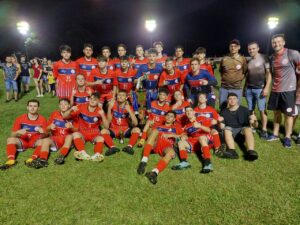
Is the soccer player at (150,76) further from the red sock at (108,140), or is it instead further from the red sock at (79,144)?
the red sock at (79,144)

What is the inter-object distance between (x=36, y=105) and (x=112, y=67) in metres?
2.88

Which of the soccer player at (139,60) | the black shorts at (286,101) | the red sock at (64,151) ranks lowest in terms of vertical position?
the red sock at (64,151)

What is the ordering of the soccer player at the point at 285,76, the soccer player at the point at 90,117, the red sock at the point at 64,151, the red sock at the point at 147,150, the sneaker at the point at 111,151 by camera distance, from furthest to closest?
the soccer player at the point at 90,117, the soccer player at the point at 285,76, the sneaker at the point at 111,151, the red sock at the point at 64,151, the red sock at the point at 147,150

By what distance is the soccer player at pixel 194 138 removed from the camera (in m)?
5.40

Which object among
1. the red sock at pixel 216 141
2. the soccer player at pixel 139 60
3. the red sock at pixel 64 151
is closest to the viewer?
the red sock at pixel 64 151

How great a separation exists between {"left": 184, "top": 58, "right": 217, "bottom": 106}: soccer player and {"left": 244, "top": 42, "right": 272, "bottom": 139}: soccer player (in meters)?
0.94

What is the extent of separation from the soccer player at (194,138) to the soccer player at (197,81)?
95cm

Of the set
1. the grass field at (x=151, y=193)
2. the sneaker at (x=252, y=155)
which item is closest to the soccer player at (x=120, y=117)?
the grass field at (x=151, y=193)

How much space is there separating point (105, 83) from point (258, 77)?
411cm

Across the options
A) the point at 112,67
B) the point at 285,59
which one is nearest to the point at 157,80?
the point at 112,67

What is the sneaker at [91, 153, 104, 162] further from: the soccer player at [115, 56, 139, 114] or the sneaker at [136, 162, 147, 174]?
the soccer player at [115, 56, 139, 114]

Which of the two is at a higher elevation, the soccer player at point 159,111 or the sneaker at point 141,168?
the soccer player at point 159,111

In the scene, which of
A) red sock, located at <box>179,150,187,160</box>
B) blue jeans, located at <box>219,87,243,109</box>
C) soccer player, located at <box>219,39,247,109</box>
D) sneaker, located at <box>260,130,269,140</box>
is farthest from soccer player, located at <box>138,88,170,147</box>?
sneaker, located at <box>260,130,269,140</box>

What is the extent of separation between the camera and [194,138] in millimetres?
5930
